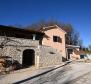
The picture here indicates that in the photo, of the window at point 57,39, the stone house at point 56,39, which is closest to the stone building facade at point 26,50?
the stone house at point 56,39

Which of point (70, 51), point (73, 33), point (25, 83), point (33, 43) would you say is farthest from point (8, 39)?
point (73, 33)

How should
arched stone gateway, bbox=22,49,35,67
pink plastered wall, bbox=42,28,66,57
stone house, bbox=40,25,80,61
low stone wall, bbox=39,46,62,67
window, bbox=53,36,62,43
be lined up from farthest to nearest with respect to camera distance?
window, bbox=53,36,62,43
stone house, bbox=40,25,80,61
pink plastered wall, bbox=42,28,66,57
arched stone gateway, bbox=22,49,35,67
low stone wall, bbox=39,46,62,67

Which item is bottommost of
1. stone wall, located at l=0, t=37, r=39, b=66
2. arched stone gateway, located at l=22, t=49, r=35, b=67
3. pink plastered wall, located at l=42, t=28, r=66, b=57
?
arched stone gateway, located at l=22, t=49, r=35, b=67

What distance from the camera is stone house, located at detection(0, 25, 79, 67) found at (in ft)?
80.9

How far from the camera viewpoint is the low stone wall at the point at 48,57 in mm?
28084

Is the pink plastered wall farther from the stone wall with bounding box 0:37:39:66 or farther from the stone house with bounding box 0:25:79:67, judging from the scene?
the stone wall with bounding box 0:37:39:66

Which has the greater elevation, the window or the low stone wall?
the window

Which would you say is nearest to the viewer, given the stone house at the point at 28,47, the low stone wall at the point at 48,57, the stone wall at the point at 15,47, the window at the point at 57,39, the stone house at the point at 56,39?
the stone wall at the point at 15,47

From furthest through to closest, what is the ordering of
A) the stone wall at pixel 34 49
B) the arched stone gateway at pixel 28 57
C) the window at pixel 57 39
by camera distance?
the window at pixel 57 39 → the arched stone gateway at pixel 28 57 → the stone wall at pixel 34 49

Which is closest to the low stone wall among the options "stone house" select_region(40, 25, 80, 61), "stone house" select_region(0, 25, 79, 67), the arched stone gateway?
"stone house" select_region(0, 25, 79, 67)

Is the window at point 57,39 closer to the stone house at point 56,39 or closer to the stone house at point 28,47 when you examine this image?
the stone house at point 56,39

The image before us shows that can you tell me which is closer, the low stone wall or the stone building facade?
the stone building facade

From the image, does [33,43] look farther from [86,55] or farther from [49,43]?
[86,55]

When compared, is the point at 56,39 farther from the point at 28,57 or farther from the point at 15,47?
the point at 15,47
